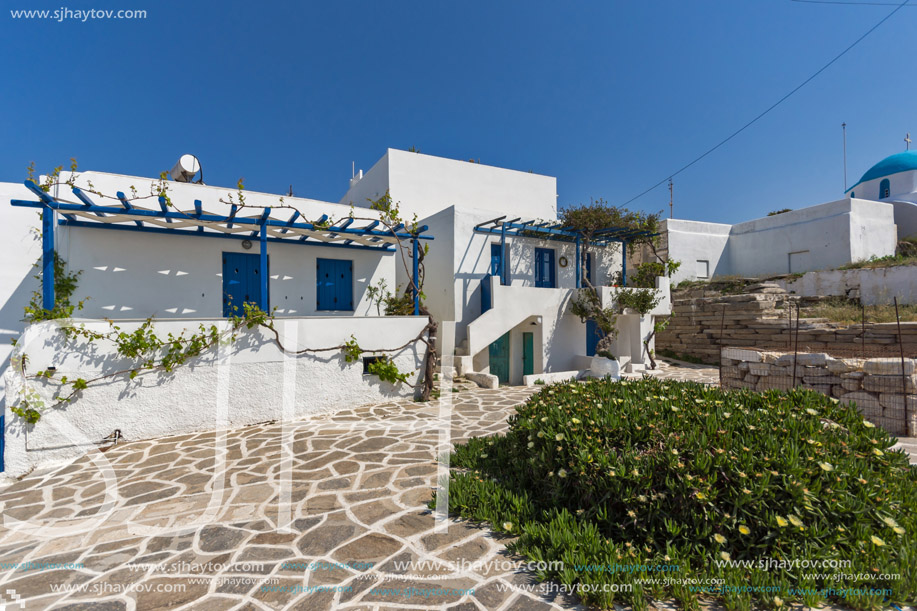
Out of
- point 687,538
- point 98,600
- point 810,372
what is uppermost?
point 810,372

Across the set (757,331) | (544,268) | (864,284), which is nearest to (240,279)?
(544,268)

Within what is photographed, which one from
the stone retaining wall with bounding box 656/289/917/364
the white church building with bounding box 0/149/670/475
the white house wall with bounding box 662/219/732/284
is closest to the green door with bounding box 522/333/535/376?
the white church building with bounding box 0/149/670/475

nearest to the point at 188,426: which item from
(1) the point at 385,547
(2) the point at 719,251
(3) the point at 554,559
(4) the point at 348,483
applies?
(4) the point at 348,483

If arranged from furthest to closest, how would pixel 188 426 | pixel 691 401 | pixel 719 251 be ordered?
1. pixel 719 251
2. pixel 188 426
3. pixel 691 401

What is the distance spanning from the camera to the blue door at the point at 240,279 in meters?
8.90

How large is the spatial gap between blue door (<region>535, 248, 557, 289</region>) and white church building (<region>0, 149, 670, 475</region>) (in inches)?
1.8

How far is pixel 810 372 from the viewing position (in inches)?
277

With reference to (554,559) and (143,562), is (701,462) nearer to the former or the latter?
(554,559)

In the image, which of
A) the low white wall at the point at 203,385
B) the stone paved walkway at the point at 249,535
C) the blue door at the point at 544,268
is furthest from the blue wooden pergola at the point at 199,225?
the blue door at the point at 544,268

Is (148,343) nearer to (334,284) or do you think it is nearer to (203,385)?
(203,385)

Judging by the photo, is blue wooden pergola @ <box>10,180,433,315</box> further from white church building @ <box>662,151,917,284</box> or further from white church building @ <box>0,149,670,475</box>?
white church building @ <box>662,151,917,284</box>

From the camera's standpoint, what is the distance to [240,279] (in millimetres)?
9031

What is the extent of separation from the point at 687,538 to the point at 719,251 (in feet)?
59.8

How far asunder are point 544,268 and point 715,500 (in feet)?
31.9
